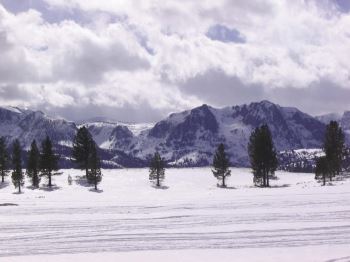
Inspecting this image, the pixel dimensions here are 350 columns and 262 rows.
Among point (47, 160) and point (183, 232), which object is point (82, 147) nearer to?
point (47, 160)

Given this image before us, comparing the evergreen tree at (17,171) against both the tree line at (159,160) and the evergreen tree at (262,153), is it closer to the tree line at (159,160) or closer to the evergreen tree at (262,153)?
the tree line at (159,160)

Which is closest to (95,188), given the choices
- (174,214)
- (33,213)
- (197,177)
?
(197,177)

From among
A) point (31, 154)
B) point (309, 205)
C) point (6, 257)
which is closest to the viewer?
point (6, 257)

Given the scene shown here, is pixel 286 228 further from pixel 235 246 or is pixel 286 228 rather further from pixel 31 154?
pixel 31 154

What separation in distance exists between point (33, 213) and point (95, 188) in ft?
151

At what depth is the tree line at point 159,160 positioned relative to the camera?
77.9 m

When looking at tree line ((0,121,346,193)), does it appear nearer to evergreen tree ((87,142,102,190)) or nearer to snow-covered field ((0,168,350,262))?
evergreen tree ((87,142,102,190))

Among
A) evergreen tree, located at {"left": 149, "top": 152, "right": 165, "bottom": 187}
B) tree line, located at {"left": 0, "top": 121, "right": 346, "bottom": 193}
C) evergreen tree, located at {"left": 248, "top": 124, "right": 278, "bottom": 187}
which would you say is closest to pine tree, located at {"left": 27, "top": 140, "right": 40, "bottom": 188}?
tree line, located at {"left": 0, "top": 121, "right": 346, "bottom": 193}

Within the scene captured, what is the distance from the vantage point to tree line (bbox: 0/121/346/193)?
77.9 meters

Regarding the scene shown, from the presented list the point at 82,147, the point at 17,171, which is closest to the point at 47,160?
the point at 17,171

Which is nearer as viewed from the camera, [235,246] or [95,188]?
[235,246]

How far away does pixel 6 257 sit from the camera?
58.6ft

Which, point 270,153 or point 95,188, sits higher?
point 270,153

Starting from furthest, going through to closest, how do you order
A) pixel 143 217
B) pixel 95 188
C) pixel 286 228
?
pixel 95 188, pixel 143 217, pixel 286 228
